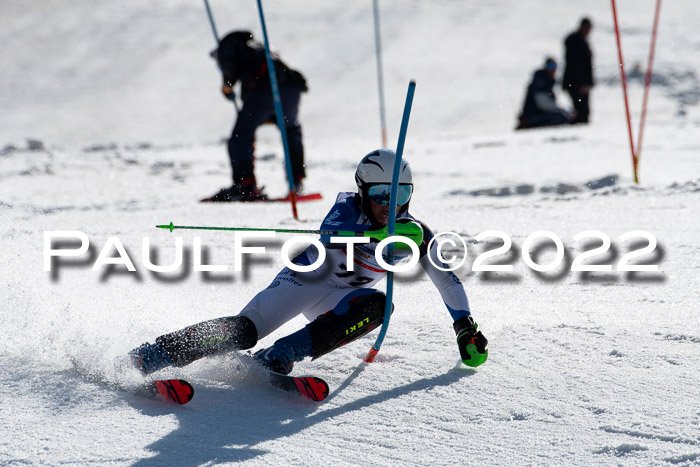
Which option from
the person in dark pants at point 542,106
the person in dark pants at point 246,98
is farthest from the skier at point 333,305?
the person in dark pants at point 542,106

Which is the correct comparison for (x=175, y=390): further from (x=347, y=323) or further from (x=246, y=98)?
(x=246, y=98)

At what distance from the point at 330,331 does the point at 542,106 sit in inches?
394

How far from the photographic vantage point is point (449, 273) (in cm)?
329

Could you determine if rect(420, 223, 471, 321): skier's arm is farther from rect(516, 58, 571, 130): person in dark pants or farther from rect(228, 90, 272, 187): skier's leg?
rect(516, 58, 571, 130): person in dark pants

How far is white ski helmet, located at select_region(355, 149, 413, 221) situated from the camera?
10.6 feet

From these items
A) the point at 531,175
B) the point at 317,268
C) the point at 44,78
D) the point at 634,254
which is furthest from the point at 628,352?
the point at 44,78

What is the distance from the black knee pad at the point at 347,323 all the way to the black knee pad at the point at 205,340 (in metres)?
0.25

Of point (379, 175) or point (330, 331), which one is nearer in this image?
point (330, 331)

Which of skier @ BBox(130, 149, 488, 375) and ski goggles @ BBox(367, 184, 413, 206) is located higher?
ski goggles @ BBox(367, 184, 413, 206)

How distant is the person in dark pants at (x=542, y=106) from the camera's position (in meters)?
12.1

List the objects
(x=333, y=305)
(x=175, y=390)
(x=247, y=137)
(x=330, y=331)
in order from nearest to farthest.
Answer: (x=175, y=390) < (x=330, y=331) < (x=333, y=305) < (x=247, y=137)

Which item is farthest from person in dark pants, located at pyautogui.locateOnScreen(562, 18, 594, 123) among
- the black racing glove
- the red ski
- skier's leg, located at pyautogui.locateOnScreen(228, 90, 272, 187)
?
the red ski

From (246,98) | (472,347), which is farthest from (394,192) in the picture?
(246,98)

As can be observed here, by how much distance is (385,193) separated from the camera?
3.22m
